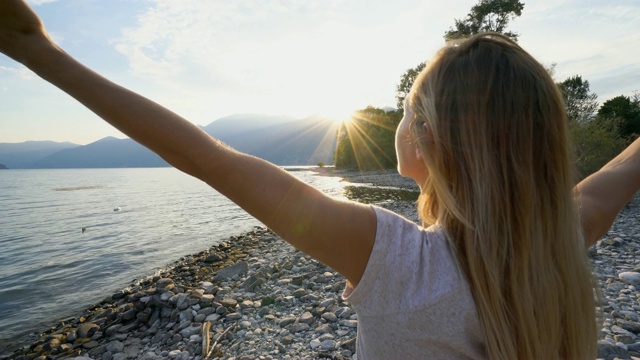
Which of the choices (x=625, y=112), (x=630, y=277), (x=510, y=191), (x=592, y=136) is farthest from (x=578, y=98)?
(x=510, y=191)

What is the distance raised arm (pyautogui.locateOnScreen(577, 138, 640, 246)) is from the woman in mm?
403

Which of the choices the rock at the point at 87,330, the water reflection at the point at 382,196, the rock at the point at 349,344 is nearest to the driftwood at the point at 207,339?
the rock at the point at 349,344

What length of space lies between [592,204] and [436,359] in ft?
3.95

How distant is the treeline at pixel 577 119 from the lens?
1677 cm

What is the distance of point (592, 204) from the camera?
5.33 feet

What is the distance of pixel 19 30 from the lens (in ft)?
3.31

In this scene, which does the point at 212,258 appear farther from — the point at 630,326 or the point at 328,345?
the point at 630,326

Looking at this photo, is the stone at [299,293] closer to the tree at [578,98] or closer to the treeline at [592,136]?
the treeline at [592,136]

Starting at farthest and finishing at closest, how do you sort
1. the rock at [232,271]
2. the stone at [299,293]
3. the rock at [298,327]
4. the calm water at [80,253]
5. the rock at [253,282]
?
the rock at [232,271]
the calm water at [80,253]
the rock at [253,282]
the stone at [299,293]
the rock at [298,327]

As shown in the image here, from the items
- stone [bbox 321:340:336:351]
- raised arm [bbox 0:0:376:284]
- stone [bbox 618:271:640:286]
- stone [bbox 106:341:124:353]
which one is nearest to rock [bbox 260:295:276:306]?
stone [bbox 321:340:336:351]

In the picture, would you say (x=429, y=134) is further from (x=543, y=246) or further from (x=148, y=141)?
(x=148, y=141)

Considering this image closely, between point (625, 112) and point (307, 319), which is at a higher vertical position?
point (625, 112)

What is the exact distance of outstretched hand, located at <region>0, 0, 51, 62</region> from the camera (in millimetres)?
969

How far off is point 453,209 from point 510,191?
216 mm
